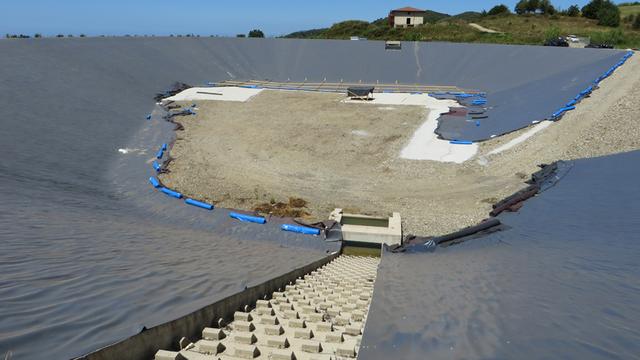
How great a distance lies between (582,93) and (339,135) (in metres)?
14.9

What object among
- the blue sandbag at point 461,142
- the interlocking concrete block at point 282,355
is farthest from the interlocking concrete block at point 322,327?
the blue sandbag at point 461,142

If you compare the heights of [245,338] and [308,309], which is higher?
[245,338]

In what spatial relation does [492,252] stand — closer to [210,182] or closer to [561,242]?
[561,242]

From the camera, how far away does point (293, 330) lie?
5172mm

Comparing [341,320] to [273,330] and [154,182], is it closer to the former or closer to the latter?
[273,330]

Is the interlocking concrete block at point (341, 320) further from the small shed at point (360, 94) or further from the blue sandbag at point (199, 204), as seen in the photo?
the small shed at point (360, 94)

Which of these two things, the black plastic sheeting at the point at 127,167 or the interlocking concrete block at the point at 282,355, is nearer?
the interlocking concrete block at the point at 282,355

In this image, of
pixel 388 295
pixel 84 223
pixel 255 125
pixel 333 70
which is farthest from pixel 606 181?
pixel 333 70

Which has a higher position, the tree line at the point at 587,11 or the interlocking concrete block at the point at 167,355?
the tree line at the point at 587,11

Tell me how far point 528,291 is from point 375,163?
15483mm

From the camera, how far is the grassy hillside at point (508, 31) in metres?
47.6

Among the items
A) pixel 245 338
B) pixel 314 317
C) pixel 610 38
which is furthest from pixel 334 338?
pixel 610 38

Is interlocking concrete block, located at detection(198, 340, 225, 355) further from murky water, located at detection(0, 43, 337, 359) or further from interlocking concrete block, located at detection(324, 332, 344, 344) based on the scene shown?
interlocking concrete block, located at detection(324, 332, 344, 344)

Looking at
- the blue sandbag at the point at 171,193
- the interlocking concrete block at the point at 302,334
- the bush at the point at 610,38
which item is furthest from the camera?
the bush at the point at 610,38
